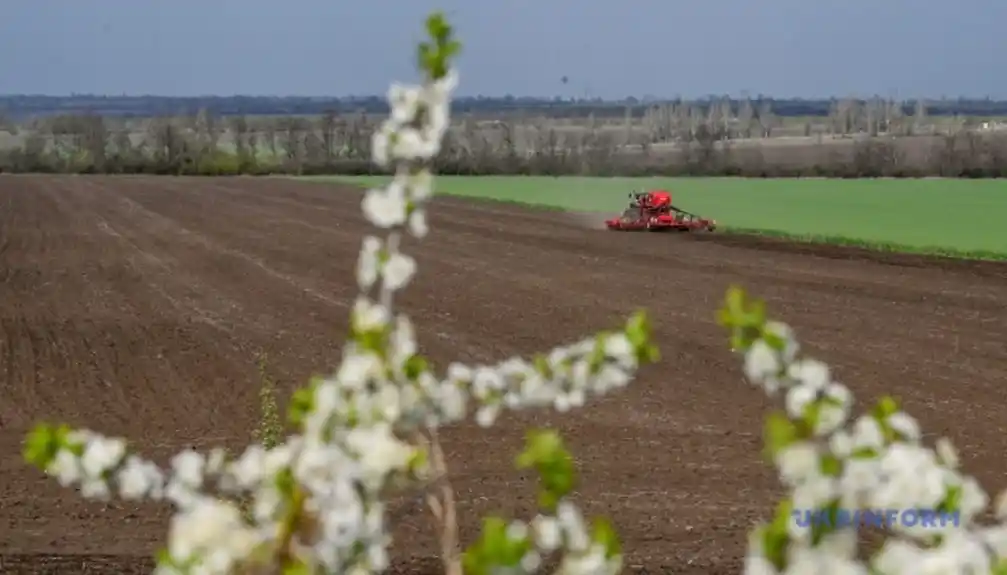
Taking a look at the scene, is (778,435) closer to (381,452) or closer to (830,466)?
(830,466)

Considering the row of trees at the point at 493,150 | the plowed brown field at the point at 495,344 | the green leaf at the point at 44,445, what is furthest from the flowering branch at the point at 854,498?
the row of trees at the point at 493,150

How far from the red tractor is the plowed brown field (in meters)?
0.81

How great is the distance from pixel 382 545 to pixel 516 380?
572 millimetres

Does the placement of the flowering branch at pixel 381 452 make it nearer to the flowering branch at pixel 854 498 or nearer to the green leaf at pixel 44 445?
the green leaf at pixel 44 445

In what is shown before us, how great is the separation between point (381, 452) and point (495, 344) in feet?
60.7

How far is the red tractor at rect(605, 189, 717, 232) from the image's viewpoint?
3744cm

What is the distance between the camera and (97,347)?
65.3ft

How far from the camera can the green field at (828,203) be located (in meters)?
36.8

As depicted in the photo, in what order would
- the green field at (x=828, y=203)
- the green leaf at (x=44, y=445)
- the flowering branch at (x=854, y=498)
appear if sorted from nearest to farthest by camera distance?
the flowering branch at (x=854, y=498), the green leaf at (x=44, y=445), the green field at (x=828, y=203)

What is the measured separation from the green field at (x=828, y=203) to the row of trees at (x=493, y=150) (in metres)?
3.69

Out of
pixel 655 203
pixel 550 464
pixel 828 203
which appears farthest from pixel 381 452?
pixel 828 203

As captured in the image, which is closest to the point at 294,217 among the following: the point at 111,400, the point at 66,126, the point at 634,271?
the point at 634,271

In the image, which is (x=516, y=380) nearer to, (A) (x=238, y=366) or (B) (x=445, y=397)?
(B) (x=445, y=397)

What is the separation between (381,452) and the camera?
1590 millimetres
